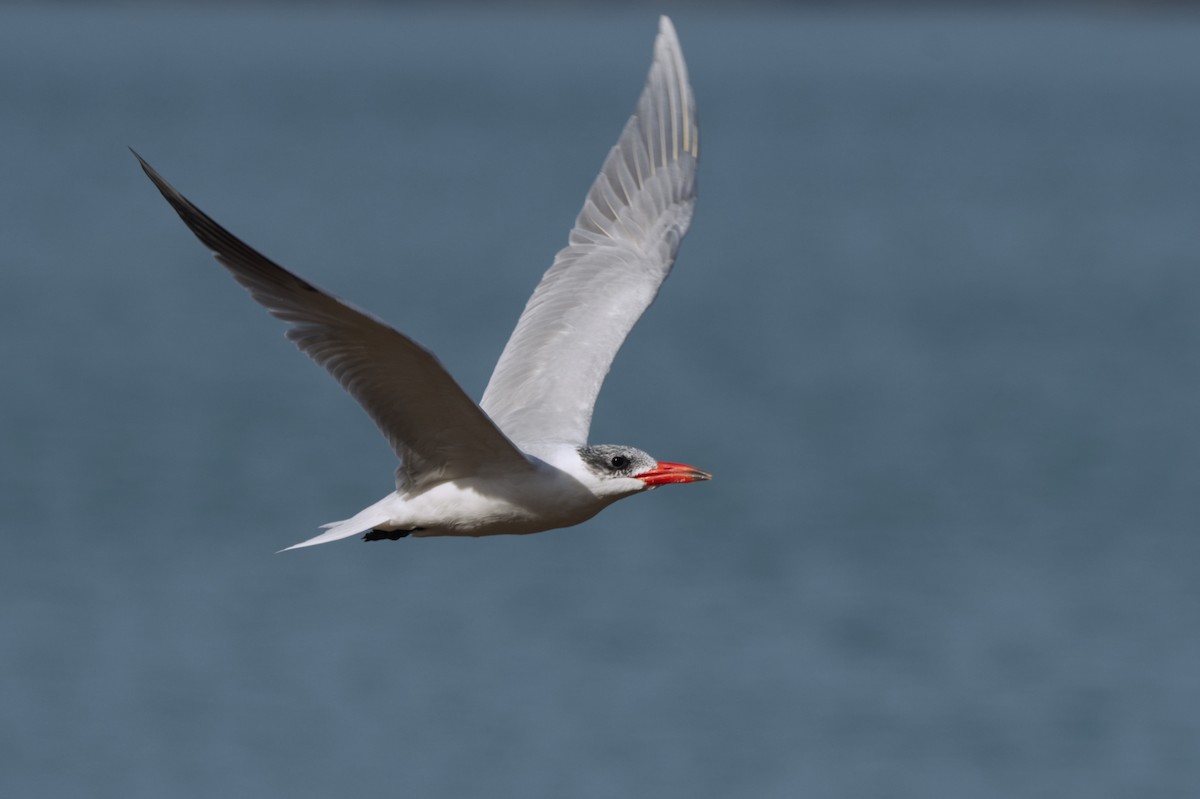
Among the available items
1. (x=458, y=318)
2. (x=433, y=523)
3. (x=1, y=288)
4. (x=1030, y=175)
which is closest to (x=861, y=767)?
(x=433, y=523)

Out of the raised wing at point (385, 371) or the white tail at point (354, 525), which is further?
the white tail at point (354, 525)

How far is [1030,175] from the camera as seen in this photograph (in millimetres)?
70375

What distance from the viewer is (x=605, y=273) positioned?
12.5 meters

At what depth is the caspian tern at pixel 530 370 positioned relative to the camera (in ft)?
31.0

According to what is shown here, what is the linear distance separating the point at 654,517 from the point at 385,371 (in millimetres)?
19711

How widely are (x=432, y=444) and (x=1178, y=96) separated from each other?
112 metres

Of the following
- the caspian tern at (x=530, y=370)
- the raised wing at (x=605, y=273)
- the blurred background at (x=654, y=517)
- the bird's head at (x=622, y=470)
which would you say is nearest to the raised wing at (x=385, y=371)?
the caspian tern at (x=530, y=370)

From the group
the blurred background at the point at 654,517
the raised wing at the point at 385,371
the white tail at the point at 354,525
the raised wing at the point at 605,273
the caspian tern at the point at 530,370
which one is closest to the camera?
the raised wing at the point at 385,371

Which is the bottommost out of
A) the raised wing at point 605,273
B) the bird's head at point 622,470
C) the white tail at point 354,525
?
the white tail at point 354,525

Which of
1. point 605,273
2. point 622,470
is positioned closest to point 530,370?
point 605,273

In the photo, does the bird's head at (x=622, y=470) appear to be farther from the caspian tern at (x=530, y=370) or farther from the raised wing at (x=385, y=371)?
the raised wing at (x=385, y=371)

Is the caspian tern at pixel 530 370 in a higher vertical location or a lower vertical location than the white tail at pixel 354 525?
higher

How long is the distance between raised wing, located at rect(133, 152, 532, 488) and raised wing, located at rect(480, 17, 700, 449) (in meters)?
0.95

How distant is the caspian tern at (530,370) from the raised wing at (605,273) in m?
0.01
